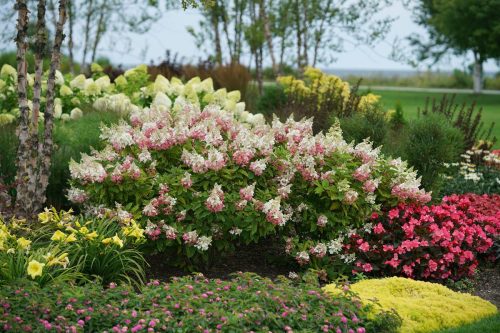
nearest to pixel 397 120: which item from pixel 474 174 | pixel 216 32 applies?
pixel 474 174

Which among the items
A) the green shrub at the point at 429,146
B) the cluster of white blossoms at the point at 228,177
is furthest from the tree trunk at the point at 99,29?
the cluster of white blossoms at the point at 228,177

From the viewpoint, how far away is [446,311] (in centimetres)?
615

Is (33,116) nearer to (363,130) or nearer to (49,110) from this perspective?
(49,110)

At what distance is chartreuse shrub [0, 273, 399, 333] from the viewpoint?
4.97 m

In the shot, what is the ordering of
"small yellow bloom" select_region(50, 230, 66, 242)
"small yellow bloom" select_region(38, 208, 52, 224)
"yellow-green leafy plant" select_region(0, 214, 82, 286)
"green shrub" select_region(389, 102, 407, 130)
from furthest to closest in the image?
"green shrub" select_region(389, 102, 407, 130) → "small yellow bloom" select_region(38, 208, 52, 224) → "small yellow bloom" select_region(50, 230, 66, 242) → "yellow-green leafy plant" select_region(0, 214, 82, 286)

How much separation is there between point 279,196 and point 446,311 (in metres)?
1.60

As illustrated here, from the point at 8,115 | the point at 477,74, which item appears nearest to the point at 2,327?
the point at 8,115

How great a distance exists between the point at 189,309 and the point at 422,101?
26735mm

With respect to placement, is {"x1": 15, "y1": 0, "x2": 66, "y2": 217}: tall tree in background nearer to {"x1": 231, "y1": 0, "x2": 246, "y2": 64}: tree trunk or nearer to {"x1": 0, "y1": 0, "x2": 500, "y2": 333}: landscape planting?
{"x1": 0, "y1": 0, "x2": 500, "y2": 333}: landscape planting

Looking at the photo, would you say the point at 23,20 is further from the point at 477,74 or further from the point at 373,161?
the point at 477,74

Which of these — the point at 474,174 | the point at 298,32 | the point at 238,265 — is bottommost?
the point at 238,265

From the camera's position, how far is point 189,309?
5.15m

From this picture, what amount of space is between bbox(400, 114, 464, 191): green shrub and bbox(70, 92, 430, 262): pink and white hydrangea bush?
2.15 metres

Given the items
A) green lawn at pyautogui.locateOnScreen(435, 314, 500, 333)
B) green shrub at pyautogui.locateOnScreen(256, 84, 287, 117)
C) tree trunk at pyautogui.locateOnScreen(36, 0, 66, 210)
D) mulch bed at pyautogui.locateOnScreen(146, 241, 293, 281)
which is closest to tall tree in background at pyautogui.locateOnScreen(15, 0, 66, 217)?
tree trunk at pyautogui.locateOnScreen(36, 0, 66, 210)
